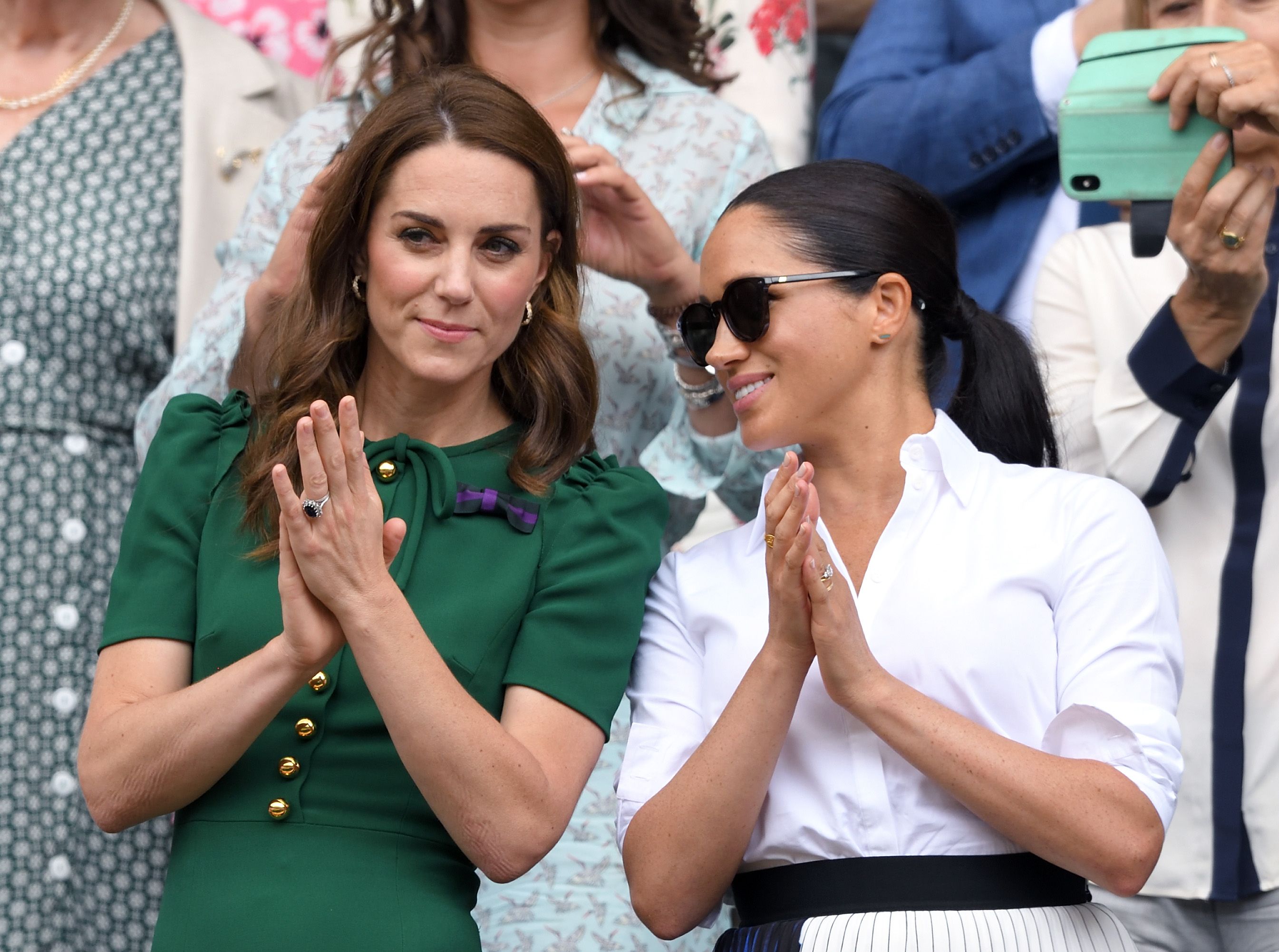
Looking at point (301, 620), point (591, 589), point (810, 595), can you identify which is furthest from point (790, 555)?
point (301, 620)

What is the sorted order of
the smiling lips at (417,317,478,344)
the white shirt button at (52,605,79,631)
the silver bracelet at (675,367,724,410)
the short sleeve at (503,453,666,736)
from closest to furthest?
the short sleeve at (503,453,666,736) < the smiling lips at (417,317,478,344) < the silver bracelet at (675,367,724,410) < the white shirt button at (52,605,79,631)

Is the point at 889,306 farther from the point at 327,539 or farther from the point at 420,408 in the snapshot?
the point at 327,539

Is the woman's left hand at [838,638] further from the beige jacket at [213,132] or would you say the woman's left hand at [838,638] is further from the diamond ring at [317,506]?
the beige jacket at [213,132]

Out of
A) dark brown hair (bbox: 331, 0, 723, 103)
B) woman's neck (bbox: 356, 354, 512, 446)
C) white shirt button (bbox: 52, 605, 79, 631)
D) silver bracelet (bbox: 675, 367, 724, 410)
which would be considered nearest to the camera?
woman's neck (bbox: 356, 354, 512, 446)

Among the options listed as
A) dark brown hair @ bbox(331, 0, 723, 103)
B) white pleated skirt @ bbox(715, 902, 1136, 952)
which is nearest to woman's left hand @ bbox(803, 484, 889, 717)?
white pleated skirt @ bbox(715, 902, 1136, 952)

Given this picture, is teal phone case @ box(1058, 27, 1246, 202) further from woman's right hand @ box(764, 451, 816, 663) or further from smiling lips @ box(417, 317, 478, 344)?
smiling lips @ box(417, 317, 478, 344)

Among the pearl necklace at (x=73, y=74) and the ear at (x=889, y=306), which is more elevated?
the ear at (x=889, y=306)

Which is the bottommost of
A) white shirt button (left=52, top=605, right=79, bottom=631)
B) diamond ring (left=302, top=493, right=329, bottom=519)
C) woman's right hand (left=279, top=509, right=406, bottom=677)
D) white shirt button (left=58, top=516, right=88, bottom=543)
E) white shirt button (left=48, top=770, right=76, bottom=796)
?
white shirt button (left=48, top=770, right=76, bottom=796)

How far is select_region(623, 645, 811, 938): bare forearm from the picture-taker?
93.1 inches

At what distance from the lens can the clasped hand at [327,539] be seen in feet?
7.39

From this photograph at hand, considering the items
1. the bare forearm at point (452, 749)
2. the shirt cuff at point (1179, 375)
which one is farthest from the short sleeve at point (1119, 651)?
the bare forearm at point (452, 749)

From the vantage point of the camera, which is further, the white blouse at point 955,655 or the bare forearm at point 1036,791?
the white blouse at point 955,655

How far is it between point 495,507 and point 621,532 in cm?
19

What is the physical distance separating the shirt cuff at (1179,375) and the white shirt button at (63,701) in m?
2.04
